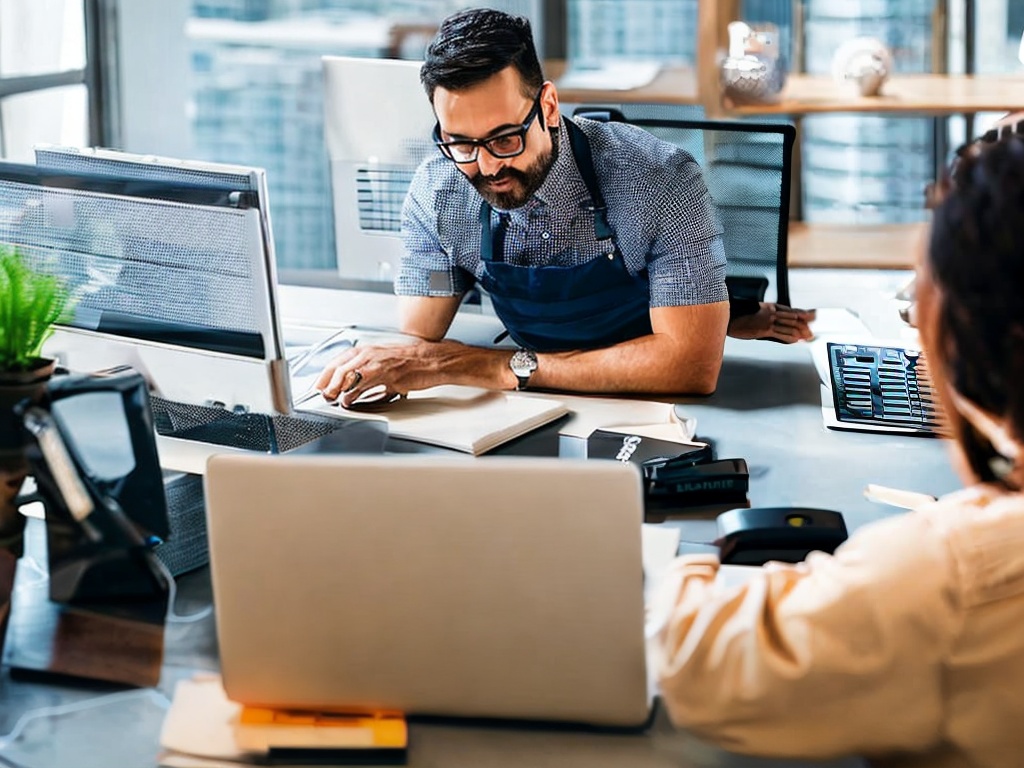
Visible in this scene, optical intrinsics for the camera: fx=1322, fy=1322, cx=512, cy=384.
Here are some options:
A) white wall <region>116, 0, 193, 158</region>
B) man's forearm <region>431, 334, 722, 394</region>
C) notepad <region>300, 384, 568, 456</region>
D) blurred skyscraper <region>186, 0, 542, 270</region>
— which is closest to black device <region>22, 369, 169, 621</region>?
notepad <region>300, 384, 568, 456</region>

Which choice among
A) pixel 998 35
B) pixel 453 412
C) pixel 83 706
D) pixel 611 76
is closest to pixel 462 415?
pixel 453 412

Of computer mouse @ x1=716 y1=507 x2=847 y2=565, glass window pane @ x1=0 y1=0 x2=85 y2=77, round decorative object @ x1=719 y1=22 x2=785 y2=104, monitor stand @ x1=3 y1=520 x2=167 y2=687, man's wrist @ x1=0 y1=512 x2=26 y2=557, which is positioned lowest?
monitor stand @ x1=3 y1=520 x2=167 y2=687

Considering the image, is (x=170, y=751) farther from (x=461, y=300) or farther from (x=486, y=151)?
→ (x=461, y=300)

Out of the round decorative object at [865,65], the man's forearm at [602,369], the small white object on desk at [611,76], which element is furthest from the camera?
the small white object on desk at [611,76]

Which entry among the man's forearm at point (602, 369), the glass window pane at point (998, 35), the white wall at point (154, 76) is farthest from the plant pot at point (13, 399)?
the glass window pane at point (998, 35)

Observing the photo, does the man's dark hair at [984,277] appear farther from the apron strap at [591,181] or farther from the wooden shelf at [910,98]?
the wooden shelf at [910,98]

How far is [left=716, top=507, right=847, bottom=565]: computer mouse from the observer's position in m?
1.29

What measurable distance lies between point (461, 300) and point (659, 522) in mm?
971

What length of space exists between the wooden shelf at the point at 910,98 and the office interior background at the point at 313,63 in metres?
0.51

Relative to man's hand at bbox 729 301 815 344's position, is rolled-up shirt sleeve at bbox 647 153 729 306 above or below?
above

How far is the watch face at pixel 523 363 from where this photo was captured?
6.70 feet

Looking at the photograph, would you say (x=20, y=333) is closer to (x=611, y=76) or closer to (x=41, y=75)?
(x=41, y=75)

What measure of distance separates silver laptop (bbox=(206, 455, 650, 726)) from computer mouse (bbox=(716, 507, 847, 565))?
1.02 feet

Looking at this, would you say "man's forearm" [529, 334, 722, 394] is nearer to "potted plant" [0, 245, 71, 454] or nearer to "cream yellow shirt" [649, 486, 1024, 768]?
"potted plant" [0, 245, 71, 454]
